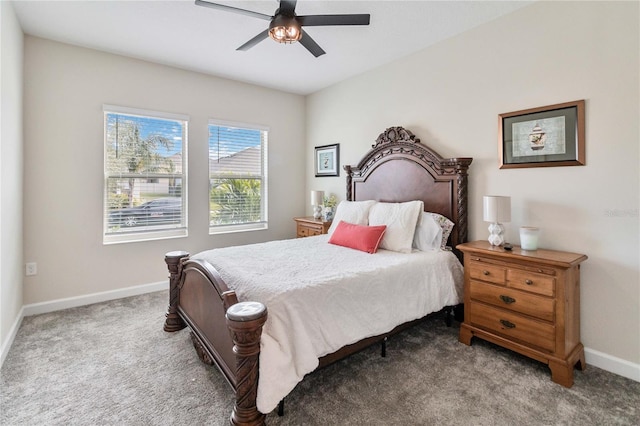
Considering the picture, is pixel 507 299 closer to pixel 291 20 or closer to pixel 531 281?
pixel 531 281

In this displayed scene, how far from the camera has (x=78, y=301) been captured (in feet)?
10.9

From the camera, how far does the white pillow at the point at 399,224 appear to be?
9.34 feet

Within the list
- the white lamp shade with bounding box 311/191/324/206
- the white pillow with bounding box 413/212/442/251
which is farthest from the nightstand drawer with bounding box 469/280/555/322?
the white lamp shade with bounding box 311/191/324/206

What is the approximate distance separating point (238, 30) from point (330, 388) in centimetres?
309

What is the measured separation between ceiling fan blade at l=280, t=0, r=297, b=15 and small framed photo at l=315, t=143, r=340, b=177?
2.35 meters

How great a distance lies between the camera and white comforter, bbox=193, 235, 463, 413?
1.65 metres

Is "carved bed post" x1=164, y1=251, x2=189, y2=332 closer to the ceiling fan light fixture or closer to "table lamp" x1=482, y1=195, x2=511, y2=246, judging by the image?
the ceiling fan light fixture

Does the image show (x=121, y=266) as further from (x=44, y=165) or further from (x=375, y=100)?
(x=375, y=100)

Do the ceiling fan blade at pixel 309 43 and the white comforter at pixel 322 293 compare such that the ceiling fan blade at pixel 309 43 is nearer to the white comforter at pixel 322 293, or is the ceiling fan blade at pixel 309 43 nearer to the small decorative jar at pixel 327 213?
the white comforter at pixel 322 293

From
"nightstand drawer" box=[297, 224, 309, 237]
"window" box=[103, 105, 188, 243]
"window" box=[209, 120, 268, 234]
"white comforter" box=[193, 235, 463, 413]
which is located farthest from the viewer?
"nightstand drawer" box=[297, 224, 309, 237]

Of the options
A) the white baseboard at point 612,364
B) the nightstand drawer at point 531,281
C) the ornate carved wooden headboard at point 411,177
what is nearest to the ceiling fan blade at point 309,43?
the ornate carved wooden headboard at point 411,177

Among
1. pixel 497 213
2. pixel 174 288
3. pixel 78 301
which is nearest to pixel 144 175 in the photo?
pixel 78 301

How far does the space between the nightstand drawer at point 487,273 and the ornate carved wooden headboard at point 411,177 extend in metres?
0.46

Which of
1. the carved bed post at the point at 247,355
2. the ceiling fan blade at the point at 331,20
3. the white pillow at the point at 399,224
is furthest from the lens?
the white pillow at the point at 399,224
